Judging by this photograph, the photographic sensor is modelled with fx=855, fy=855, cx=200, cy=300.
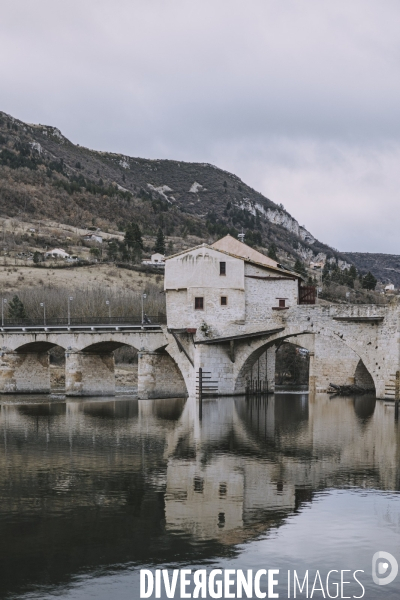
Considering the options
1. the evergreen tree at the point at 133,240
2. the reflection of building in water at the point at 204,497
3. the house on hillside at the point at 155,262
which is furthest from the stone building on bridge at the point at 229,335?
the evergreen tree at the point at 133,240

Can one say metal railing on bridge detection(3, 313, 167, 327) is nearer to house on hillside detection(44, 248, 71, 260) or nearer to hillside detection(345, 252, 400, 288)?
house on hillside detection(44, 248, 71, 260)

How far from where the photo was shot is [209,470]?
2450cm

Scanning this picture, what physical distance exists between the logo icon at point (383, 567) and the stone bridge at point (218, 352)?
28.1 metres

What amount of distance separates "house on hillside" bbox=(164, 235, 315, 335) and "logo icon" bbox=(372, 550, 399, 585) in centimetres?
3299

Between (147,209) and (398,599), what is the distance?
16331 cm

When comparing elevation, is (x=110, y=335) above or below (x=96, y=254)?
below

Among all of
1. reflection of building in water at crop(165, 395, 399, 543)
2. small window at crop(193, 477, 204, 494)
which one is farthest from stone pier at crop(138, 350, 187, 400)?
small window at crop(193, 477, 204, 494)

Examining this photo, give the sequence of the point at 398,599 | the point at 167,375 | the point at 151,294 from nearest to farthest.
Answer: the point at 398,599 < the point at 167,375 < the point at 151,294

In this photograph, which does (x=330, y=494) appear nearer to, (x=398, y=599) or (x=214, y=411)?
(x=398, y=599)

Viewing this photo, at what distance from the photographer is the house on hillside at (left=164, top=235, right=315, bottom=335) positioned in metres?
49.4

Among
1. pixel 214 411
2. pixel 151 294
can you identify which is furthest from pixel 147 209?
pixel 214 411

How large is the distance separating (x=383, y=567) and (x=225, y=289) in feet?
113

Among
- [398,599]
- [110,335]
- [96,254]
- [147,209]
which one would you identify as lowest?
[398,599]

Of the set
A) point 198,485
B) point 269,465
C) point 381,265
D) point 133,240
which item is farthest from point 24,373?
point 381,265
